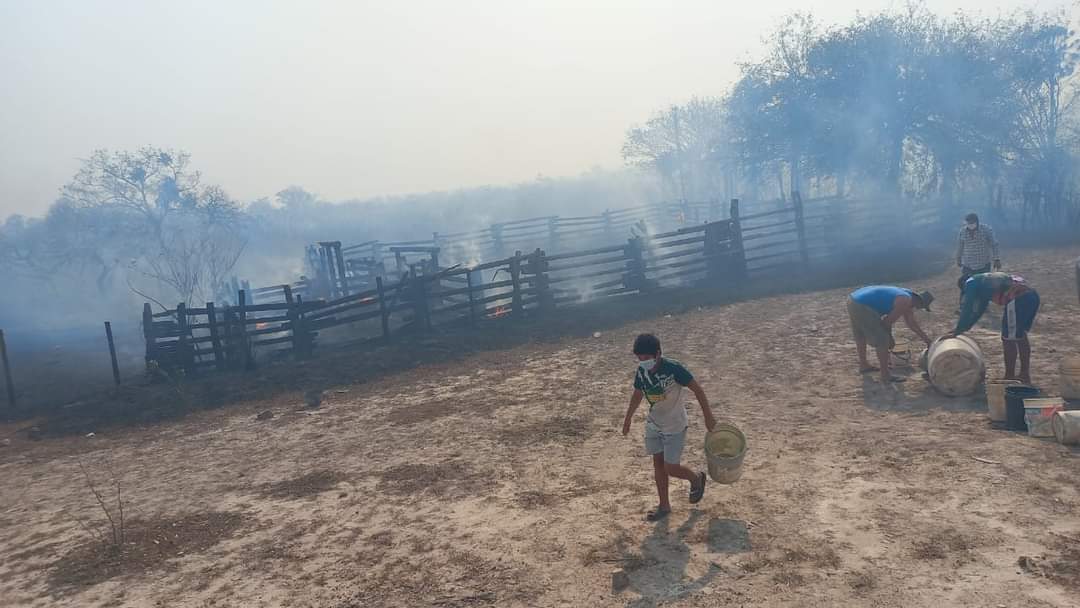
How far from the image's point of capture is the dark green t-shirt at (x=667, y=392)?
503cm

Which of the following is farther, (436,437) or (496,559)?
(436,437)

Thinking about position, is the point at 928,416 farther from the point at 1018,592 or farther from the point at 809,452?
the point at 1018,592

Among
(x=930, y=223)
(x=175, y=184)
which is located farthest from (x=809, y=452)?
(x=175, y=184)

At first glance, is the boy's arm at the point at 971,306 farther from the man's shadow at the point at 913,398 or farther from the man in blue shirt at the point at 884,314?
the man's shadow at the point at 913,398

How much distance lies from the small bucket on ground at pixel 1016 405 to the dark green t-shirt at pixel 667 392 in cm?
327

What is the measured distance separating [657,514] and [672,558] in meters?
0.61

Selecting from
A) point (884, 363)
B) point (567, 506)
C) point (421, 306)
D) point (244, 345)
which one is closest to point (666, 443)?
point (567, 506)

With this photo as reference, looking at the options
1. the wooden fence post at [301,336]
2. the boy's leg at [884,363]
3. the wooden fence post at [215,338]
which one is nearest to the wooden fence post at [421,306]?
the wooden fence post at [301,336]

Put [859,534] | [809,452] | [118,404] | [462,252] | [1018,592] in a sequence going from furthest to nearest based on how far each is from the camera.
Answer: [462,252] < [118,404] < [809,452] < [859,534] < [1018,592]

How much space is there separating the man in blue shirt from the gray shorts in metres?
4.05

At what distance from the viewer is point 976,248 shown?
33.2ft

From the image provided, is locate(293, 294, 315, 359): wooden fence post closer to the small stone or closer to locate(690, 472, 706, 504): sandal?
locate(690, 472, 706, 504): sandal

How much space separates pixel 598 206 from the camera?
66875mm

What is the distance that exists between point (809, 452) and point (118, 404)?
11.6m
